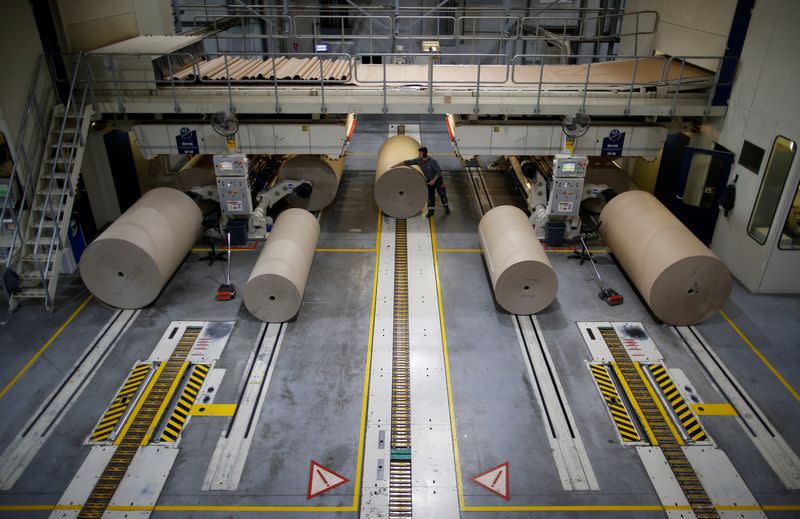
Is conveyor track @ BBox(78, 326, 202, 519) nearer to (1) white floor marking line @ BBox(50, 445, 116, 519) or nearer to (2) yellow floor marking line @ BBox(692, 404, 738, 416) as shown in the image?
(1) white floor marking line @ BBox(50, 445, 116, 519)

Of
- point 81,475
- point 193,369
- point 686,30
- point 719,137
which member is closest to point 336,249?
point 193,369

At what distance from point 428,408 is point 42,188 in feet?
25.0

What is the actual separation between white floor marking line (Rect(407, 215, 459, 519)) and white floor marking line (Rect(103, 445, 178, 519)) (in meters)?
2.87

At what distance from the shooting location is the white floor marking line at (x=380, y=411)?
6.20 m

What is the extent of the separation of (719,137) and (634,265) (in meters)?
3.50

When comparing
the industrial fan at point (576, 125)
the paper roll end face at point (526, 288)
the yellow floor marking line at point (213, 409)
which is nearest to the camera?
the yellow floor marking line at point (213, 409)

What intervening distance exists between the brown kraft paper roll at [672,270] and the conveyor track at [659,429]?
0.94m

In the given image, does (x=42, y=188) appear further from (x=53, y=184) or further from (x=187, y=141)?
(x=187, y=141)

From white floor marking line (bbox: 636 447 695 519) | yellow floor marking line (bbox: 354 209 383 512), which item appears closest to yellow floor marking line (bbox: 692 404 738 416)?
white floor marking line (bbox: 636 447 695 519)

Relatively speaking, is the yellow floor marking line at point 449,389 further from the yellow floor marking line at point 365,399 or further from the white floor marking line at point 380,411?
the yellow floor marking line at point 365,399

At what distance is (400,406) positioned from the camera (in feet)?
24.3

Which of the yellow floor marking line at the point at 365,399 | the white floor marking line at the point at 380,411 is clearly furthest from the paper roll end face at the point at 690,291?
the yellow floor marking line at the point at 365,399

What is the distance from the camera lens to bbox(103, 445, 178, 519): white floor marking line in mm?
6047

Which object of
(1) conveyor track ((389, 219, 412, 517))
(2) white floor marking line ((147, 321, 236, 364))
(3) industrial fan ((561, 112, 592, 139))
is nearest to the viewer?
(1) conveyor track ((389, 219, 412, 517))
